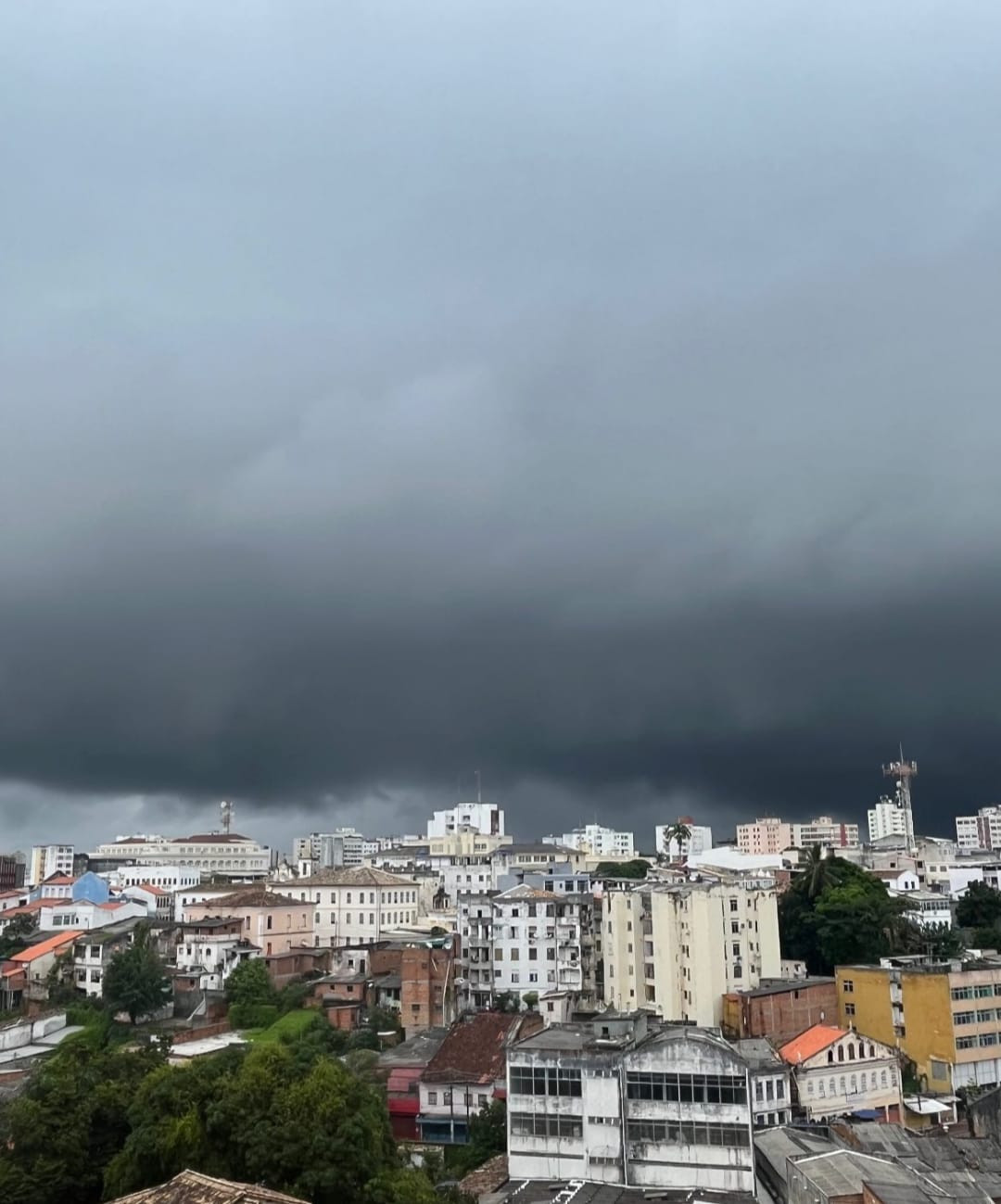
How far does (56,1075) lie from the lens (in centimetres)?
3819

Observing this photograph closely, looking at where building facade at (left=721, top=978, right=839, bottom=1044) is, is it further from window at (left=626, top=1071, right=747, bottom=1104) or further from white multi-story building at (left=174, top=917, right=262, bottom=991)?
white multi-story building at (left=174, top=917, right=262, bottom=991)

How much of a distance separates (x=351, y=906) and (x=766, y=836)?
388ft

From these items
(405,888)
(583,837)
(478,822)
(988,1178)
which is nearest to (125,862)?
(478,822)

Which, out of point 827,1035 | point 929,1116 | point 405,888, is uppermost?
point 405,888

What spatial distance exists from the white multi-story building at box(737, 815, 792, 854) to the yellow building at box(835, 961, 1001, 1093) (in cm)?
12966

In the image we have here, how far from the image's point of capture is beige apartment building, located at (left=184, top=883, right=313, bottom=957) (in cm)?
7744

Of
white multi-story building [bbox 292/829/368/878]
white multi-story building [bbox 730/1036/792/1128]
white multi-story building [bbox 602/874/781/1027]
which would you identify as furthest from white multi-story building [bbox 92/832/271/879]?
white multi-story building [bbox 730/1036/792/1128]

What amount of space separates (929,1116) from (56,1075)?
127 ft

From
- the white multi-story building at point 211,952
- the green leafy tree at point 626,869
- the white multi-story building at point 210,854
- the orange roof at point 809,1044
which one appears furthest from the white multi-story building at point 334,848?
the orange roof at point 809,1044

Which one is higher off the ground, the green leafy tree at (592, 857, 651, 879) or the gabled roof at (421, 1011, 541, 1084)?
the green leafy tree at (592, 857, 651, 879)

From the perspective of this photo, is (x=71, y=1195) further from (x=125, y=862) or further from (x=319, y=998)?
(x=125, y=862)

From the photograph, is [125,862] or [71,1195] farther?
[125,862]

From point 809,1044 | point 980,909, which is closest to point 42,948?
point 809,1044

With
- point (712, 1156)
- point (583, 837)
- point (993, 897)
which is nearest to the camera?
point (712, 1156)
